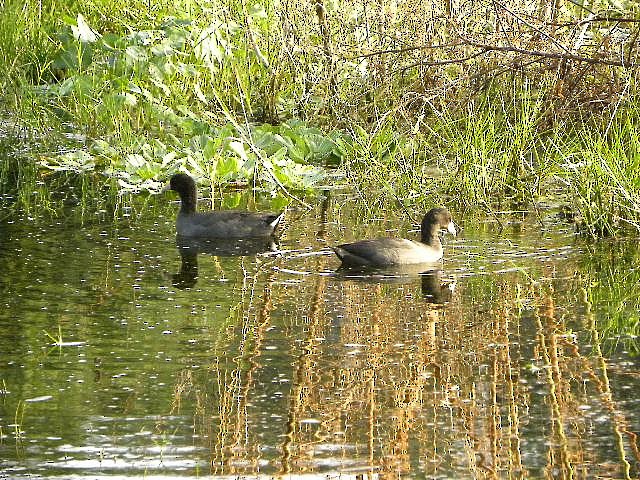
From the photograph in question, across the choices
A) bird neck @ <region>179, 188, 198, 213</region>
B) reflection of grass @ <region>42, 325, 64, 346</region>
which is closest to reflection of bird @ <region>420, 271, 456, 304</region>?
reflection of grass @ <region>42, 325, 64, 346</region>

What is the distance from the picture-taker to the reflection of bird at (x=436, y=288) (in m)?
9.09

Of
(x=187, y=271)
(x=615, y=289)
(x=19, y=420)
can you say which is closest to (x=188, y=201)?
(x=187, y=271)

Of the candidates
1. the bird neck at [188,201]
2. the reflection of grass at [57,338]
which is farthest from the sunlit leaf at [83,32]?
the reflection of grass at [57,338]

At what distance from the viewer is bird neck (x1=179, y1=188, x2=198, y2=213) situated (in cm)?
1207

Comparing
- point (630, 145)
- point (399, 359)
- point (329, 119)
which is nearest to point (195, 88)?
point (329, 119)

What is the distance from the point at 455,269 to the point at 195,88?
6110 mm

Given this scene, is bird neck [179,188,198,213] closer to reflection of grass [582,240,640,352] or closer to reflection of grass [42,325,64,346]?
reflection of grass [582,240,640,352]

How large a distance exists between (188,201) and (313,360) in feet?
16.0

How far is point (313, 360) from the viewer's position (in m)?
7.49

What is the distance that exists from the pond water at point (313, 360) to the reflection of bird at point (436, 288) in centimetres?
3

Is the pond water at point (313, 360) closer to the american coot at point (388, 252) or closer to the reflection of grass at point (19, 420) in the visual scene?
the reflection of grass at point (19, 420)

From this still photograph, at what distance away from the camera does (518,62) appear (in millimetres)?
12070

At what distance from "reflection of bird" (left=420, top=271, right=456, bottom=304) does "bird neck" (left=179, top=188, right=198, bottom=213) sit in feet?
9.50

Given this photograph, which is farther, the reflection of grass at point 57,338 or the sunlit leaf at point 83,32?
the sunlit leaf at point 83,32
